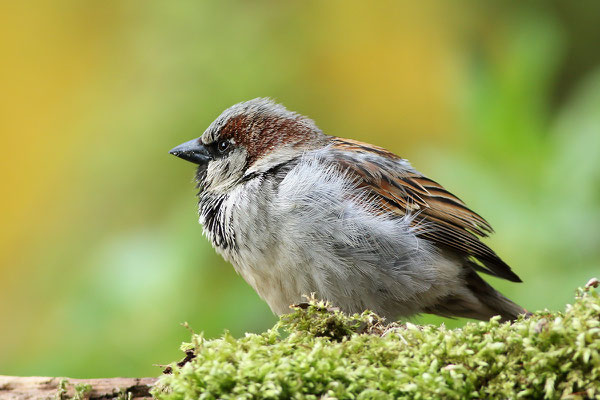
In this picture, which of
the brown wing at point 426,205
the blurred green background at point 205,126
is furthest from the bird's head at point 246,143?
the blurred green background at point 205,126

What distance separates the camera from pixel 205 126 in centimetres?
462

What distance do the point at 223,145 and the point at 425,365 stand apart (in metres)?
2.18

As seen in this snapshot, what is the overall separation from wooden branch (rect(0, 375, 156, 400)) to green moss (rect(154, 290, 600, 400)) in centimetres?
46

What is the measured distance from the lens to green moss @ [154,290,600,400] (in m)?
1.61

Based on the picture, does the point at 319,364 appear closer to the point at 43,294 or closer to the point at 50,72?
the point at 43,294

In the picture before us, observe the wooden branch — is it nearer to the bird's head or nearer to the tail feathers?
the bird's head

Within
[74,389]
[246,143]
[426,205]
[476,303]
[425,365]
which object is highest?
[246,143]

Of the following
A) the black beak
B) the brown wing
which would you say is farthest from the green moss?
the black beak

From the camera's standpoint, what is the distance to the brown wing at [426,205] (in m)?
3.34

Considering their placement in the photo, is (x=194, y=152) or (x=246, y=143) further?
(x=194, y=152)

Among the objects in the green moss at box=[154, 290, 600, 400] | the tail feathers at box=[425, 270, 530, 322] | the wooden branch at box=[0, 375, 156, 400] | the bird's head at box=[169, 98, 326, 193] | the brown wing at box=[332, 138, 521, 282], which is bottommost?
the green moss at box=[154, 290, 600, 400]

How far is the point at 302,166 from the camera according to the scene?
3.31 metres

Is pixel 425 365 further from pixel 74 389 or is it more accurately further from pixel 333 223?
pixel 333 223

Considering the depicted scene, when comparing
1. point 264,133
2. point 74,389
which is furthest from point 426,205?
point 74,389
